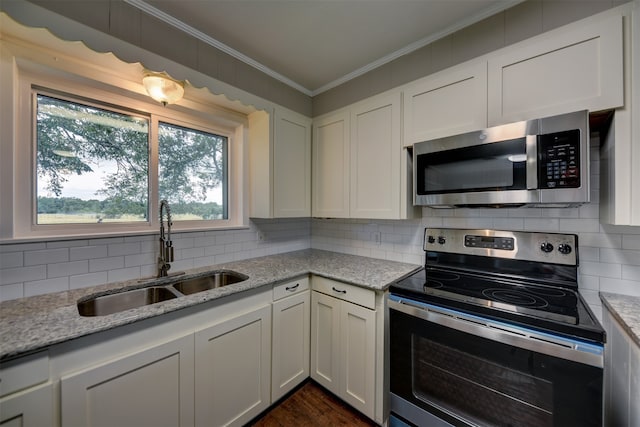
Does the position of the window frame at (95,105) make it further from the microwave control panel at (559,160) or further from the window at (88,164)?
the microwave control panel at (559,160)

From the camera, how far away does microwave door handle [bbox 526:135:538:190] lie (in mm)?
1199

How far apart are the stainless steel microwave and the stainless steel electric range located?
1.24 feet

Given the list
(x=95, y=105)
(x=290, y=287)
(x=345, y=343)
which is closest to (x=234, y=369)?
(x=290, y=287)

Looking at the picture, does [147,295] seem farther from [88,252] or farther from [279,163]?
[279,163]

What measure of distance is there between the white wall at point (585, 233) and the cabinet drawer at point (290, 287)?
2.70 feet

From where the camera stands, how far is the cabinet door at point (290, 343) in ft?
5.35

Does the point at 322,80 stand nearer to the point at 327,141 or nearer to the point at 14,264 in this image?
the point at 327,141

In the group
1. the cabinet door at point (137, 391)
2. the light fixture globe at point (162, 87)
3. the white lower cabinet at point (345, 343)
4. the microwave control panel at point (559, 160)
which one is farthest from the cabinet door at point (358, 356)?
the light fixture globe at point (162, 87)

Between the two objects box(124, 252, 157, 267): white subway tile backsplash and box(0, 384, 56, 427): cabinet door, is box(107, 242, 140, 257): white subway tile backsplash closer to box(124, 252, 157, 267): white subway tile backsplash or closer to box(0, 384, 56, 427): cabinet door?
box(124, 252, 157, 267): white subway tile backsplash

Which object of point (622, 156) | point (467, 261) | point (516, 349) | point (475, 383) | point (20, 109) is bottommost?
point (475, 383)

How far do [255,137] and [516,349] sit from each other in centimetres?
216

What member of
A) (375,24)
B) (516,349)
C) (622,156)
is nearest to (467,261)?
(516,349)

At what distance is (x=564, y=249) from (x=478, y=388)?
2.92 ft

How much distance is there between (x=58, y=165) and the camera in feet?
4.61
